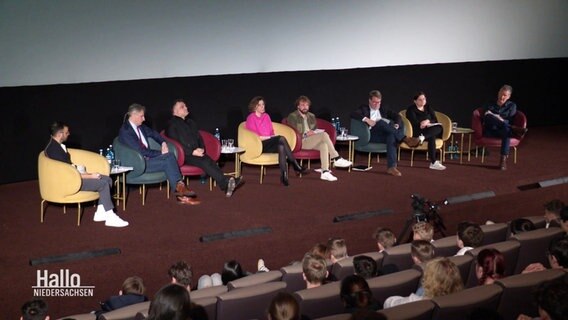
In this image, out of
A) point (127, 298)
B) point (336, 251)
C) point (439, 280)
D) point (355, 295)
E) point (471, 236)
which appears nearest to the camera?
point (355, 295)

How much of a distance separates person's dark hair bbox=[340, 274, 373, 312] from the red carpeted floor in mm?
2645

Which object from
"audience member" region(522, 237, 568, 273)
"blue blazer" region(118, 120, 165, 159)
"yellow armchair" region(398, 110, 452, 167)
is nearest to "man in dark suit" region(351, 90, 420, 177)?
"yellow armchair" region(398, 110, 452, 167)

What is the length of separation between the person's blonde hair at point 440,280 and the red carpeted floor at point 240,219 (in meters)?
2.79

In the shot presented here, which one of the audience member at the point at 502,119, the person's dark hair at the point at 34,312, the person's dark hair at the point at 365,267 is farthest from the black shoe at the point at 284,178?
the person's dark hair at the point at 34,312

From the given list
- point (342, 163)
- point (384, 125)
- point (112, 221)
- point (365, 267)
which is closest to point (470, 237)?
point (365, 267)

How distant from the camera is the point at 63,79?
9.12 metres

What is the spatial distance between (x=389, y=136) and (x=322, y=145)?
40.7 inches

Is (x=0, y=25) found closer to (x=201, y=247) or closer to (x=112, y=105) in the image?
(x=112, y=105)

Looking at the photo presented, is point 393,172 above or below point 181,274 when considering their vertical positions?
above

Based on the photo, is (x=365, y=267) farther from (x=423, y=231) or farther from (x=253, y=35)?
(x=253, y=35)

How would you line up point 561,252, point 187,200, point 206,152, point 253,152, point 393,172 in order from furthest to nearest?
Answer: point 393,172 → point 253,152 → point 206,152 → point 187,200 → point 561,252

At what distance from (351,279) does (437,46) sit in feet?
30.7

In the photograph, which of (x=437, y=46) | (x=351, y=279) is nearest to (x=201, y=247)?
(x=351, y=279)

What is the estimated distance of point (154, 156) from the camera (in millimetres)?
8508
